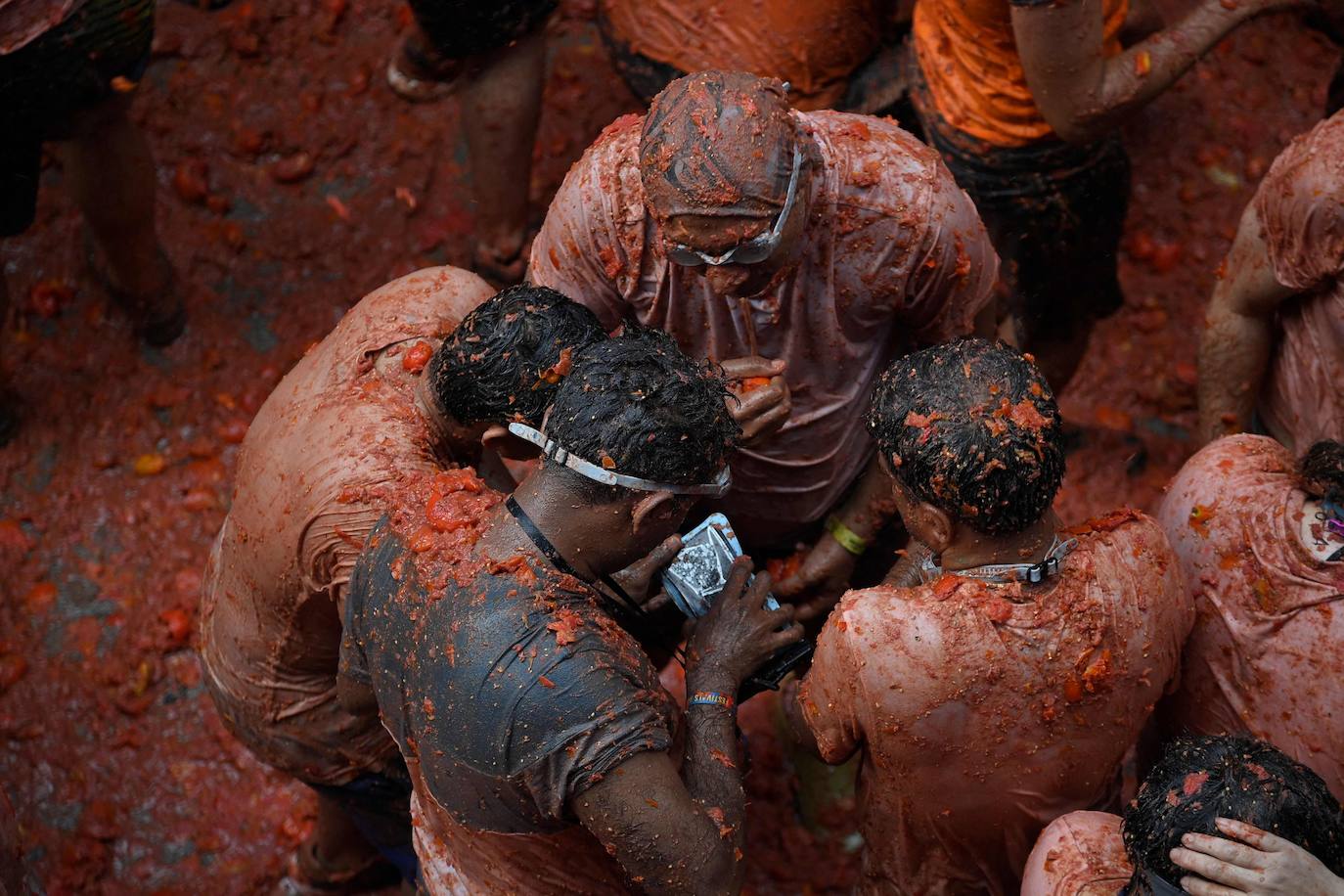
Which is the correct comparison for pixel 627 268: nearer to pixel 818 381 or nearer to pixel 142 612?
pixel 818 381

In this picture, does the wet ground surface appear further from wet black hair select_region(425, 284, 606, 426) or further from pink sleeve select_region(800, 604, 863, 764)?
wet black hair select_region(425, 284, 606, 426)

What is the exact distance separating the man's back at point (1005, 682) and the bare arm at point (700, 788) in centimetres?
17

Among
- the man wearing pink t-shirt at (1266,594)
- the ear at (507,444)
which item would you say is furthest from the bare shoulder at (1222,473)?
the ear at (507,444)

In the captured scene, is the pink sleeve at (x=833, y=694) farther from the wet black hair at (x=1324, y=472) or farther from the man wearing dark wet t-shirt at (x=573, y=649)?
the wet black hair at (x=1324, y=472)

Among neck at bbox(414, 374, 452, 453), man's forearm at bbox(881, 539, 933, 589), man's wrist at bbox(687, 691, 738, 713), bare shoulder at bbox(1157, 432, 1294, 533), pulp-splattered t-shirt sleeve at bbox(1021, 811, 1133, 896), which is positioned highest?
neck at bbox(414, 374, 452, 453)

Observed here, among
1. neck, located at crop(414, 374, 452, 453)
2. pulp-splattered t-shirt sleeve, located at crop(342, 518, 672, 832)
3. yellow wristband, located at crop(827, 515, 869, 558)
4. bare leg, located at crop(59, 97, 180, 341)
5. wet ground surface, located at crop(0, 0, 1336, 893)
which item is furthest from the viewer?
bare leg, located at crop(59, 97, 180, 341)

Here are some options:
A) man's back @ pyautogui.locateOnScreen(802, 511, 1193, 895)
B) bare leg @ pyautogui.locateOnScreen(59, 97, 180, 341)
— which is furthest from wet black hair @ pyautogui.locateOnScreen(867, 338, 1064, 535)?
bare leg @ pyautogui.locateOnScreen(59, 97, 180, 341)

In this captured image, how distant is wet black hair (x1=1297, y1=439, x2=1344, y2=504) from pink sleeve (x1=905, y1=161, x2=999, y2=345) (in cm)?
78

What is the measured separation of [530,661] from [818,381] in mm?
1166

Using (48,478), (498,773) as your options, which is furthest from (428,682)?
(48,478)

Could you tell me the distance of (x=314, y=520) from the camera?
9.12 feet

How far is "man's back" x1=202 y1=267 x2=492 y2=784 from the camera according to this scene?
278 cm

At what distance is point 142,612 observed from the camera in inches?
174

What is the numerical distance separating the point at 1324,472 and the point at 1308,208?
0.75 meters
